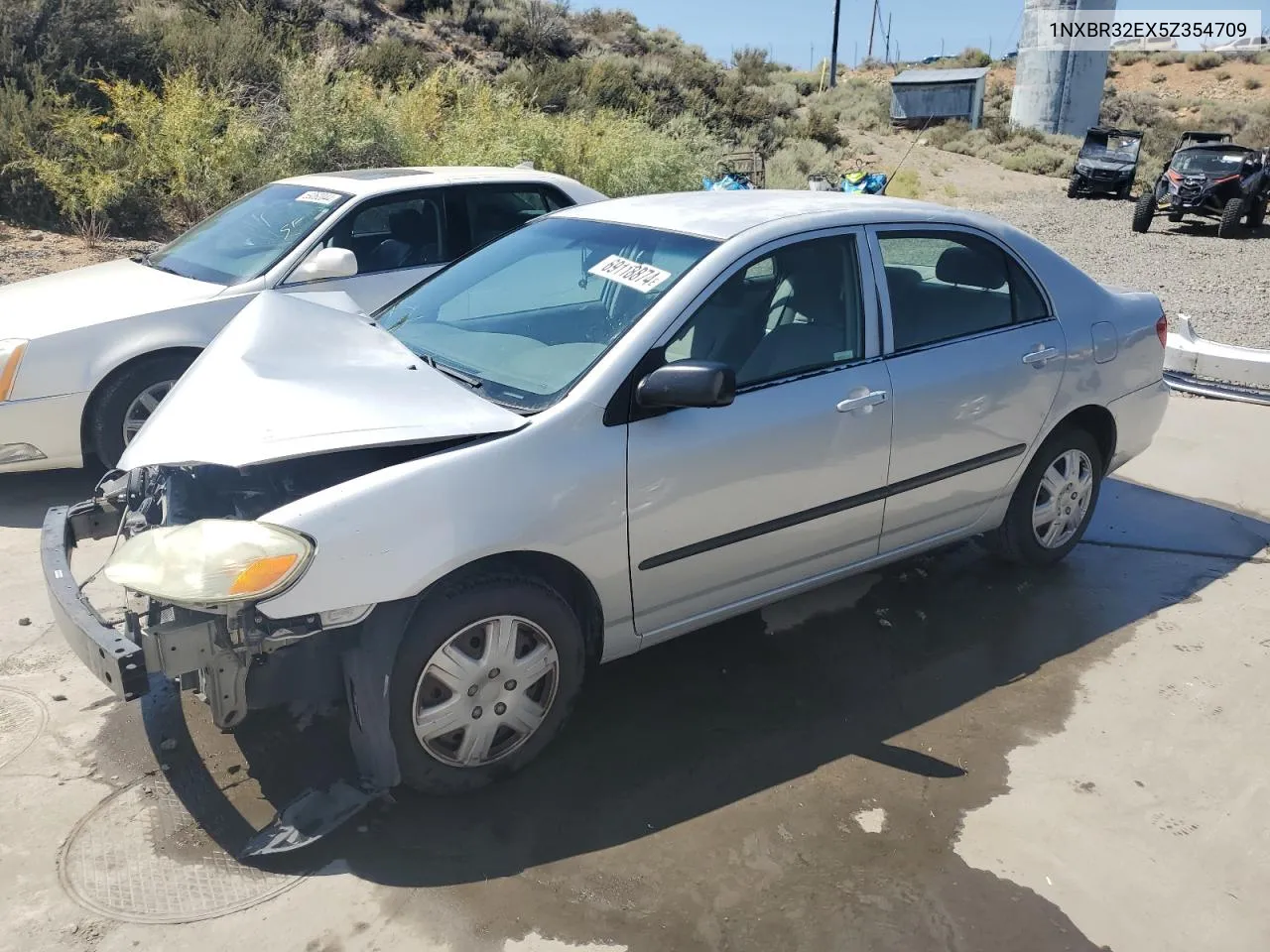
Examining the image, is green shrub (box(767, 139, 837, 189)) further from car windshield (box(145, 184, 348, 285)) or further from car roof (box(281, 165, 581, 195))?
car windshield (box(145, 184, 348, 285))

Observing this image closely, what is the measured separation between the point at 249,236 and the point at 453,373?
10.2 ft

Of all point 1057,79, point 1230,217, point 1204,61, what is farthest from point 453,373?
point 1204,61

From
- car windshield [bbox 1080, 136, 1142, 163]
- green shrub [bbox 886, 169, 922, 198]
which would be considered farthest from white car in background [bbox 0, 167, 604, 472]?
car windshield [bbox 1080, 136, 1142, 163]

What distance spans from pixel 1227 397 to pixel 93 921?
24.9 ft

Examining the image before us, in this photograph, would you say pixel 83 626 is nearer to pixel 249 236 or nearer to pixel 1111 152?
pixel 249 236

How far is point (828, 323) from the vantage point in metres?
3.82

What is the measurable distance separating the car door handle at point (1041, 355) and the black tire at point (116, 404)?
4.09m

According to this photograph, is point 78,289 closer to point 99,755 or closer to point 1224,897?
point 99,755

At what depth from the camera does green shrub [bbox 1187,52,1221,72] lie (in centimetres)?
5462

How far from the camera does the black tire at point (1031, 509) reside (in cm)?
453

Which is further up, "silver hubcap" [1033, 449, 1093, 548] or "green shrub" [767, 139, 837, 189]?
"green shrub" [767, 139, 837, 189]

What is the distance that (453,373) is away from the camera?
3.48 meters

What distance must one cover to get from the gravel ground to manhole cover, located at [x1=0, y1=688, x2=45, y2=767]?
9.33 metres

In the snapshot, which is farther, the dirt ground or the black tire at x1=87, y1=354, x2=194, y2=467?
the black tire at x1=87, y1=354, x2=194, y2=467
